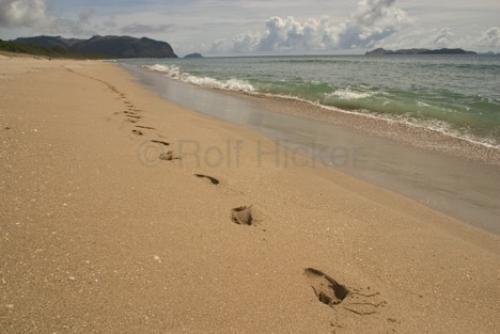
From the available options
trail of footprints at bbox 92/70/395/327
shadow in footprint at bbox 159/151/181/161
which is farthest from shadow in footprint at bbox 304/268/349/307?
shadow in footprint at bbox 159/151/181/161

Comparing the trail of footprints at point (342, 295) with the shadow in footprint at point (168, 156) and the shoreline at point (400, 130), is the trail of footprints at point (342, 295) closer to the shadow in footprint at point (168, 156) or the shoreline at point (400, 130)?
the shadow in footprint at point (168, 156)

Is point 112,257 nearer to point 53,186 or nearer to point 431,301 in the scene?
point 53,186

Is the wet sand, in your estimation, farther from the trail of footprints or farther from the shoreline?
the trail of footprints

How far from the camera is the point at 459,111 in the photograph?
10516 mm

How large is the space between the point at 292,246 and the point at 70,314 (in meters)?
1.66

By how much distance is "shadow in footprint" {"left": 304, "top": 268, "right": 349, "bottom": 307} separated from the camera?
2482 millimetres

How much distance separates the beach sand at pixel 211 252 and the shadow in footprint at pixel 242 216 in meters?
0.04

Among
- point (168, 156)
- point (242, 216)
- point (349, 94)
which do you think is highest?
point (349, 94)

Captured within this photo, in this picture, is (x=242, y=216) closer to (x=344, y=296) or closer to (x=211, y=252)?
(x=211, y=252)

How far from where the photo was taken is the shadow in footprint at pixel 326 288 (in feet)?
8.14

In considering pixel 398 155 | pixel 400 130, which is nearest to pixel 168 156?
pixel 398 155

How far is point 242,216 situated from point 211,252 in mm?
753

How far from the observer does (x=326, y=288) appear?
259 centimetres

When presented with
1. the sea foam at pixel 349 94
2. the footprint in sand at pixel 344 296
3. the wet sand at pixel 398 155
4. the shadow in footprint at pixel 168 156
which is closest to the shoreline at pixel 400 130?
the wet sand at pixel 398 155
